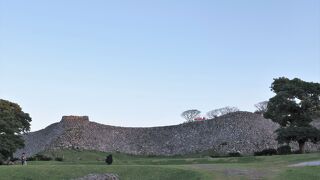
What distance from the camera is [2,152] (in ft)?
169

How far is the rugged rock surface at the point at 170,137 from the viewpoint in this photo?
7194 centimetres

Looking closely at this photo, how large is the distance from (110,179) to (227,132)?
44356mm

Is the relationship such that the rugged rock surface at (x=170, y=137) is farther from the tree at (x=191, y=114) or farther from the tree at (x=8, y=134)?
the tree at (x=191, y=114)

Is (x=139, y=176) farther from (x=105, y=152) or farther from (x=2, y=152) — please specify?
(x=105, y=152)

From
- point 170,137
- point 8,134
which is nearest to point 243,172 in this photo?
point 8,134

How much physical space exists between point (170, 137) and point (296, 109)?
29807mm

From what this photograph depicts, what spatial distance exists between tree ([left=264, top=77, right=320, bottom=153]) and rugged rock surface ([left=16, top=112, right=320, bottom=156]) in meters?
16.3

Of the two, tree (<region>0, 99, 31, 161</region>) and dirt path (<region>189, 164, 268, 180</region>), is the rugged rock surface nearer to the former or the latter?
tree (<region>0, 99, 31, 161</region>)

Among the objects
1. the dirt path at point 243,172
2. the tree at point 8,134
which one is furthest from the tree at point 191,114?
the dirt path at point 243,172

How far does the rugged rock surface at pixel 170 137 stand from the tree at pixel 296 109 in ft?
53.3

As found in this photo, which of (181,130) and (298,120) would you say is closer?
(298,120)

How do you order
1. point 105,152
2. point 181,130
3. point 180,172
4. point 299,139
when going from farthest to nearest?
point 181,130 < point 105,152 < point 299,139 < point 180,172

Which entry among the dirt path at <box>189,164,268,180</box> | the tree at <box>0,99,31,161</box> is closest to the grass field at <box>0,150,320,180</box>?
the dirt path at <box>189,164,268,180</box>

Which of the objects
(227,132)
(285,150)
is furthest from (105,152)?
(285,150)
